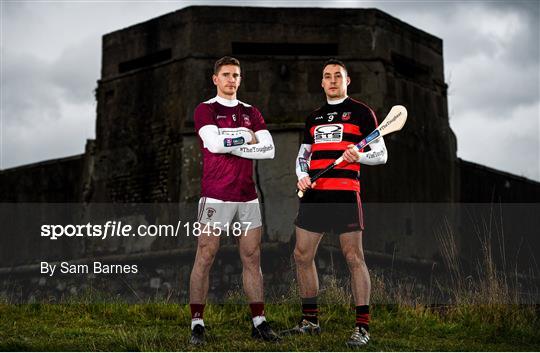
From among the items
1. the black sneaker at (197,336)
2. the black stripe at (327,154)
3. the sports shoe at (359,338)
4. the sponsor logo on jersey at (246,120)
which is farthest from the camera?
the sponsor logo on jersey at (246,120)

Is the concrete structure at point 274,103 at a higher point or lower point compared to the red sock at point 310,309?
higher

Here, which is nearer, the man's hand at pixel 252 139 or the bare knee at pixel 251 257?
the bare knee at pixel 251 257

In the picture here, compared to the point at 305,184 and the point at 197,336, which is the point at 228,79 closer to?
the point at 305,184

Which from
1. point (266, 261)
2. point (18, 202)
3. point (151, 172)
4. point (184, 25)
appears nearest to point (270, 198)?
point (266, 261)

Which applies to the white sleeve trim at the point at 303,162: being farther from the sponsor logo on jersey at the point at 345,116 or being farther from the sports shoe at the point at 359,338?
the sports shoe at the point at 359,338

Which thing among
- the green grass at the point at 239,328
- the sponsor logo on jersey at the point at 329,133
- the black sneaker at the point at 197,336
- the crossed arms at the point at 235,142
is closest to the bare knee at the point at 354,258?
the green grass at the point at 239,328

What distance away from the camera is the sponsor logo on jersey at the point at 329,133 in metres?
6.23

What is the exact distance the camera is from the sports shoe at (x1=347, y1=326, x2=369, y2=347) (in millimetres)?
5992

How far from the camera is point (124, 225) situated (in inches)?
552

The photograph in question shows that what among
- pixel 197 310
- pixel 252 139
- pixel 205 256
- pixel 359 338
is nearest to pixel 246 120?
pixel 252 139

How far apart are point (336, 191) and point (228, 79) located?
108cm

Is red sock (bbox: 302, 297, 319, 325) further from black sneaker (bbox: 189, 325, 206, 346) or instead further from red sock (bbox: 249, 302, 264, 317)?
black sneaker (bbox: 189, 325, 206, 346)

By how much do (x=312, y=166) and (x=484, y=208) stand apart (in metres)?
10.3

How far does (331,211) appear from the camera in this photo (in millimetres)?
6105
